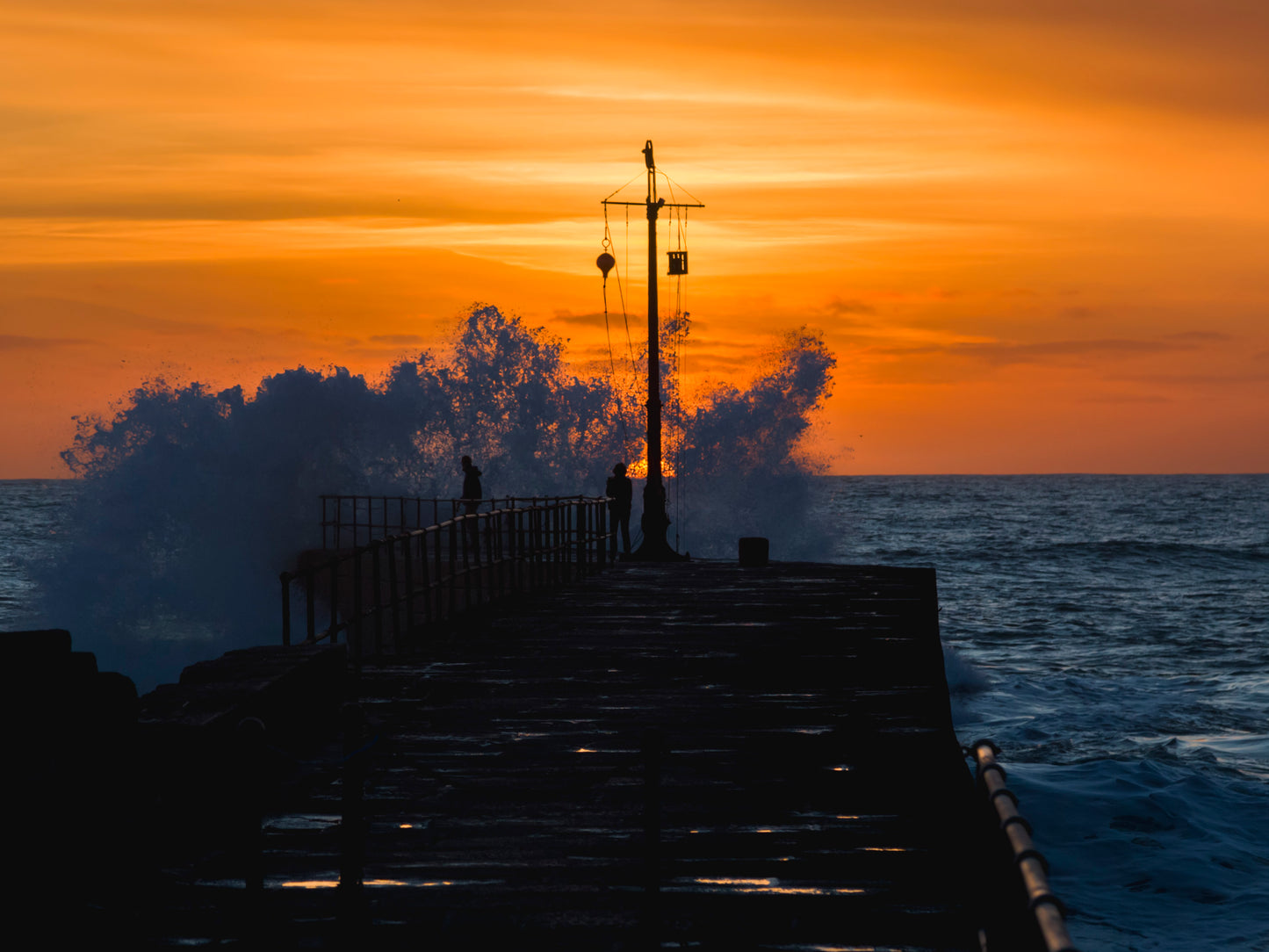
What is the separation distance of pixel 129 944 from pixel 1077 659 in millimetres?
30969

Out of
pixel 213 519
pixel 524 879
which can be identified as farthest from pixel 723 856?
pixel 213 519

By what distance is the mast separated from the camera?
25.9 meters

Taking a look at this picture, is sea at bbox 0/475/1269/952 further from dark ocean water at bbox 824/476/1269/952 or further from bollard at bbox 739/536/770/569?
bollard at bbox 739/536/770/569

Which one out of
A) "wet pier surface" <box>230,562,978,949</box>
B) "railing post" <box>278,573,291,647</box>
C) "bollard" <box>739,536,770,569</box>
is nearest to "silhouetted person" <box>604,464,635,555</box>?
"bollard" <box>739,536,770,569</box>

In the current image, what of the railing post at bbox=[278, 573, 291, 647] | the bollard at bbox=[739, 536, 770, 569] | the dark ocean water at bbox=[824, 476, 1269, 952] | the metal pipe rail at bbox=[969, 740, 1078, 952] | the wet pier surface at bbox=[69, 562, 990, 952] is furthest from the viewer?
the bollard at bbox=[739, 536, 770, 569]

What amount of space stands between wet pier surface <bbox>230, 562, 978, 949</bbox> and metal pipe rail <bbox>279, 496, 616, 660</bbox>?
2.44 feet

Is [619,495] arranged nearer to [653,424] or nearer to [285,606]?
[653,424]

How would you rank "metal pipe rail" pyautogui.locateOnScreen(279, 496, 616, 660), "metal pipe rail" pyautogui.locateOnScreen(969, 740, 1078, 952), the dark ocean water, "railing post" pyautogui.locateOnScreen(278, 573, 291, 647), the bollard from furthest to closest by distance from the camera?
the bollard
the dark ocean water
"metal pipe rail" pyautogui.locateOnScreen(279, 496, 616, 660)
"railing post" pyautogui.locateOnScreen(278, 573, 291, 647)
"metal pipe rail" pyautogui.locateOnScreen(969, 740, 1078, 952)

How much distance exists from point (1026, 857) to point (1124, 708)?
80.4ft

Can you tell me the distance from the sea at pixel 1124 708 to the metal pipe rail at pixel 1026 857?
1020cm

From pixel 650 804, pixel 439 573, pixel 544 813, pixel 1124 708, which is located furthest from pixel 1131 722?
pixel 650 804

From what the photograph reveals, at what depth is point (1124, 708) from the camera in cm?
2544

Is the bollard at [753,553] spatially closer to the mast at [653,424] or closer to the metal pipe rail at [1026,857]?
the mast at [653,424]

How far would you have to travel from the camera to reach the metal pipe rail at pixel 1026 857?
257cm
